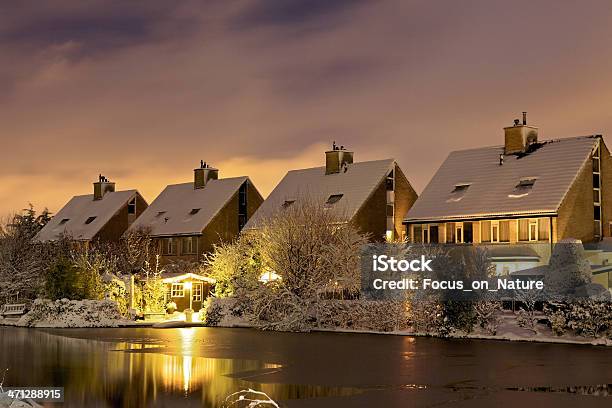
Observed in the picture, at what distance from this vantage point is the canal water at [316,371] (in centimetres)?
1814

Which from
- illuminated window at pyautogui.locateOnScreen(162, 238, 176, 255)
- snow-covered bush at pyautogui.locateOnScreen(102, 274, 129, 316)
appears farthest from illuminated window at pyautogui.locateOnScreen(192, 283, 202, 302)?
illuminated window at pyautogui.locateOnScreen(162, 238, 176, 255)

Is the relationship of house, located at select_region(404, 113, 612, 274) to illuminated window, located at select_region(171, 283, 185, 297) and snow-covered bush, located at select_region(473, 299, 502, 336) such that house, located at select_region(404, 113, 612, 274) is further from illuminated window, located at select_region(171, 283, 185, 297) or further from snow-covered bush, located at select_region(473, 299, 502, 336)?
illuminated window, located at select_region(171, 283, 185, 297)

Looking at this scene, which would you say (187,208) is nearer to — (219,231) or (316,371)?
(219,231)

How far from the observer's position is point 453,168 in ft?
189

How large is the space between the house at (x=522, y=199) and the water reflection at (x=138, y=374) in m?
22.9

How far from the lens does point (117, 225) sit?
78.1 m

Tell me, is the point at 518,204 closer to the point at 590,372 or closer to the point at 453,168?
the point at 453,168

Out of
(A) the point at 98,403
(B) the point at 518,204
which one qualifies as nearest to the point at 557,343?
(B) the point at 518,204

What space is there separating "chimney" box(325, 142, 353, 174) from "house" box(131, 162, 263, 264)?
30.1ft

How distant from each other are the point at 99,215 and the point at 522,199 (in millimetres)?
42163

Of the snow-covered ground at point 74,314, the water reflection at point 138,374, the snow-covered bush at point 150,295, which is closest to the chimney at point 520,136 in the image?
the snow-covered bush at point 150,295

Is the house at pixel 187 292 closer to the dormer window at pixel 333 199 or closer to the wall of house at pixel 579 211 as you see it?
the dormer window at pixel 333 199

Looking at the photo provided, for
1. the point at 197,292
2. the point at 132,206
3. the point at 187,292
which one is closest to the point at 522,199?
the point at 197,292

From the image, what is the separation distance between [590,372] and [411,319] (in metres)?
17.2
